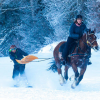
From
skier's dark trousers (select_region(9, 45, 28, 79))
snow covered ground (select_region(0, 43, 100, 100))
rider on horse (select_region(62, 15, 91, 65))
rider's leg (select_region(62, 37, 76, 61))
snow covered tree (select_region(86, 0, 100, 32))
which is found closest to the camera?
snow covered ground (select_region(0, 43, 100, 100))

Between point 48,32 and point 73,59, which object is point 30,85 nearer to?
point 73,59

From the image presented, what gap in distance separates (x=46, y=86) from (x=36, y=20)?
1554cm

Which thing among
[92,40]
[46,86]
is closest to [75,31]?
[92,40]

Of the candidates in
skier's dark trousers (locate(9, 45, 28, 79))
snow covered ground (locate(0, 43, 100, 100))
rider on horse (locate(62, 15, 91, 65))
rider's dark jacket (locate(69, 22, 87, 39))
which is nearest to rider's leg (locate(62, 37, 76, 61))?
rider on horse (locate(62, 15, 91, 65))

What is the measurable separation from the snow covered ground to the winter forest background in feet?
21.4

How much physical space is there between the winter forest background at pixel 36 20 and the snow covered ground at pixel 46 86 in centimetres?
651

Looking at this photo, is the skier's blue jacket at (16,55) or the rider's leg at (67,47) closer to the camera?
the rider's leg at (67,47)

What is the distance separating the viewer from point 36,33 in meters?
22.5

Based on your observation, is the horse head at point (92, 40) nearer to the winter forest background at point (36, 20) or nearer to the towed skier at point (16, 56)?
the towed skier at point (16, 56)

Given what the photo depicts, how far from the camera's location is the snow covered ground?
5414mm

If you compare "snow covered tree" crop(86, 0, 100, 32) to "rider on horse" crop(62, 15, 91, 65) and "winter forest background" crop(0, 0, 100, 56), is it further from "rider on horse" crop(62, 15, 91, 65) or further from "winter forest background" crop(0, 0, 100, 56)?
"rider on horse" crop(62, 15, 91, 65)

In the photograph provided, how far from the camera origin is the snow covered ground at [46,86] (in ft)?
17.8

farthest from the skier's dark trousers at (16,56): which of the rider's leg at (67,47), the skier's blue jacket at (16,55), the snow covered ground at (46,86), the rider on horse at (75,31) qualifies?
the rider on horse at (75,31)

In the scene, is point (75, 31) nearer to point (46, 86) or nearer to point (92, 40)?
point (92, 40)
